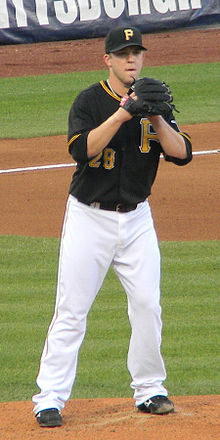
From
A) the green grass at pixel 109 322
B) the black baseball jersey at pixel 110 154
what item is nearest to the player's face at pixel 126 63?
the black baseball jersey at pixel 110 154

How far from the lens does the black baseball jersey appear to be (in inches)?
185

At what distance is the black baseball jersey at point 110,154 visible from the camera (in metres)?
4.70

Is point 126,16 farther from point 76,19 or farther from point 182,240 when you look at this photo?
point 182,240

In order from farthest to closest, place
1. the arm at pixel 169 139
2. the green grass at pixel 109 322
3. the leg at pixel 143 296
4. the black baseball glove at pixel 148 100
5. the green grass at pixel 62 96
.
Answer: the green grass at pixel 62 96 → the green grass at pixel 109 322 → the leg at pixel 143 296 → the arm at pixel 169 139 → the black baseball glove at pixel 148 100

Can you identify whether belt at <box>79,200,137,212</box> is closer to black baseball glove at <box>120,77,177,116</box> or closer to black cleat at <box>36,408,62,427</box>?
black baseball glove at <box>120,77,177,116</box>

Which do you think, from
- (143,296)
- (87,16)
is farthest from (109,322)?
(87,16)

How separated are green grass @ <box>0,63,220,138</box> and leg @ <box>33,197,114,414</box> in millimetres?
10118

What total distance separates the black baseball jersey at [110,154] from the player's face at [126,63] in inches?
4.7

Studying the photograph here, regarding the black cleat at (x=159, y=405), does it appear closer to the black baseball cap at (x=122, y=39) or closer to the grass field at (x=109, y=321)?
the grass field at (x=109, y=321)

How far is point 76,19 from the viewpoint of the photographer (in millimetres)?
20734

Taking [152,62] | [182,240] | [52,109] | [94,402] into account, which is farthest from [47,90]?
[94,402]

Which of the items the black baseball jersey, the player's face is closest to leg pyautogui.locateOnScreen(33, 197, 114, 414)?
the black baseball jersey

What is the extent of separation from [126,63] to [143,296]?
1.12 meters

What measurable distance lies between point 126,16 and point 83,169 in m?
16.8
